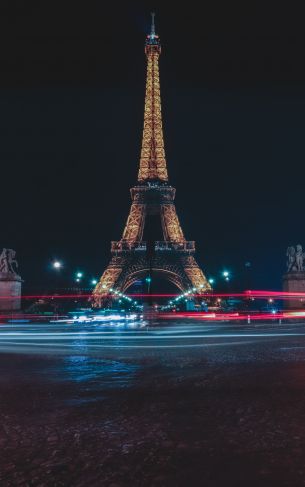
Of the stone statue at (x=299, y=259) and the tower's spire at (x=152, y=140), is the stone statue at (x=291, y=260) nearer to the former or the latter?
the stone statue at (x=299, y=259)

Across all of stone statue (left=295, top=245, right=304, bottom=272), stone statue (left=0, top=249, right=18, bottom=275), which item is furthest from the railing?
stone statue (left=0, top=249, right=18, bottom=275)

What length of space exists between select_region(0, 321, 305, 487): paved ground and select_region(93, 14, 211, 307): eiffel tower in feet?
195

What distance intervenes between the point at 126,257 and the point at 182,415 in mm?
67836

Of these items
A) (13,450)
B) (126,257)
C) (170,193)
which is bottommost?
(13,450)

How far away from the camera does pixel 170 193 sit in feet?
256

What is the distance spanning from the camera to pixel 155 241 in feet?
242

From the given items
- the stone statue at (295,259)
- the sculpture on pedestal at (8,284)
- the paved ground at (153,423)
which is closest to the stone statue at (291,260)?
the stone statue at (295,259)

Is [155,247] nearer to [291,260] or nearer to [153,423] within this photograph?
[291,260]

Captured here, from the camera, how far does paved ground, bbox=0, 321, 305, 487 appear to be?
445 centimetres

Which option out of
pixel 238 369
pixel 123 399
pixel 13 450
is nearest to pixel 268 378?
pixel 238 369

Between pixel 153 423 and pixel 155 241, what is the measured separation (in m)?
67.6

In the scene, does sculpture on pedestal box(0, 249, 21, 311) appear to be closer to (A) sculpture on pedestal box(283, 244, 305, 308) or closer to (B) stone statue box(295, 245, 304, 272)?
(A) sculpture on pedestal box(283, 244, 305, 308)

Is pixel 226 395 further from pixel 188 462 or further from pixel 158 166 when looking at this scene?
pixel 158 166

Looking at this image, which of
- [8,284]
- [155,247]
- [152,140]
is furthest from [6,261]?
[152,140]
